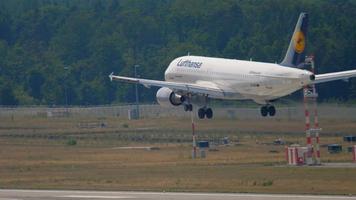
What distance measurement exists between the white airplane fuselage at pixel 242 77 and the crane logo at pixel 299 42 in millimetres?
1771

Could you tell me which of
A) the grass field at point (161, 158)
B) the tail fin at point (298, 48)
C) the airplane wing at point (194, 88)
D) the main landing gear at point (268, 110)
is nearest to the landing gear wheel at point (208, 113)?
the grass field at point (161, 158)

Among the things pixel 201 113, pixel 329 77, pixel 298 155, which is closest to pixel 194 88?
pixel 201 113

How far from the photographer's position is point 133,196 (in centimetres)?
5253

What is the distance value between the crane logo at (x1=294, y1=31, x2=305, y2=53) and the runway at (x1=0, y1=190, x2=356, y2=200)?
39.9 metres

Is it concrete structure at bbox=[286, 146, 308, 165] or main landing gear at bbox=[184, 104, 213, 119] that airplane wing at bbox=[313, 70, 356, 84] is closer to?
main landing gear at bbox=[184, 104, 213, 119]

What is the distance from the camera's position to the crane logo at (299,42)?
306ft

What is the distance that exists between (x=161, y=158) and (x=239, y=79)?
21727 mm

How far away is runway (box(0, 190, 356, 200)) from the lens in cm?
5062

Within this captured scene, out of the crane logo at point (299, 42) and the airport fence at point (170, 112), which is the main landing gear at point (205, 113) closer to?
the airport fence at point (170, 112)

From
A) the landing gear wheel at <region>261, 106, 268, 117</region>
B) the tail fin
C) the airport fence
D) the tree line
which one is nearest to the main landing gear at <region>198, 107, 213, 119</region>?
the airport fence

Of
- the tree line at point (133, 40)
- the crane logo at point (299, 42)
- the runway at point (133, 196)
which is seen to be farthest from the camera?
the tree line at point (133, 40)

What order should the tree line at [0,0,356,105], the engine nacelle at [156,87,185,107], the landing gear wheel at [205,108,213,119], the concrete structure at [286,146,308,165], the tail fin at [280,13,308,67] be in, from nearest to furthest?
1. the concrete structure at [286,146,308,165]
2. the tail fin at [280,13,308,67]
3. the landing gear wheel at [205,108,213,119]
4. the engine nacelle at [156,87,185,107]
5. the tree line at [0,0,356,105]

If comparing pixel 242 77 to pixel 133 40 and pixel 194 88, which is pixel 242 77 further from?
pixel 133 40

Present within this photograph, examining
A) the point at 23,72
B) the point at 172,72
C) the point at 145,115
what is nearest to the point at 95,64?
the point at 23,72
